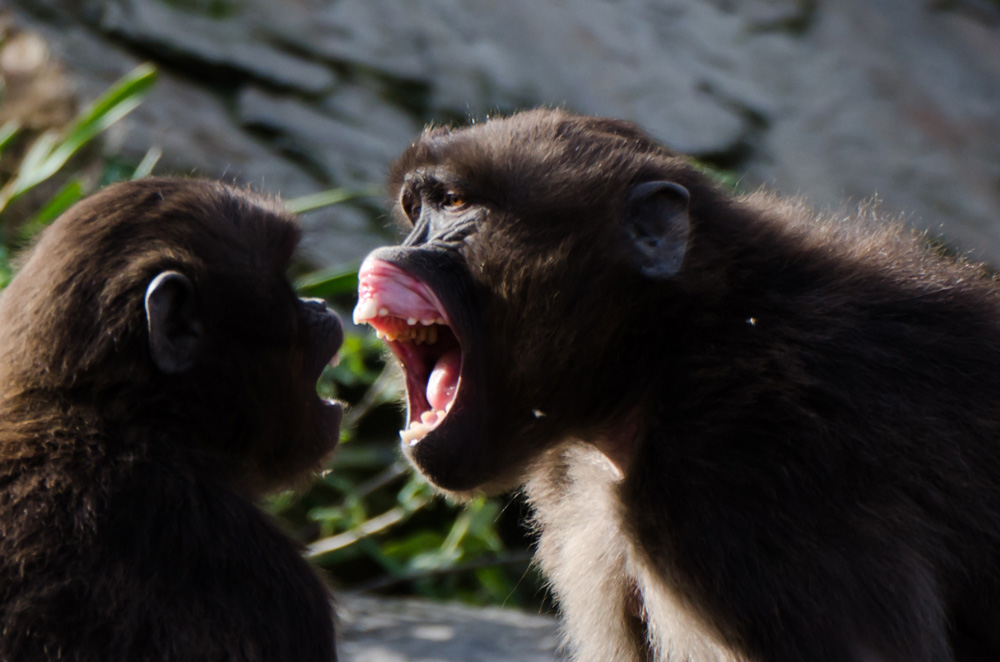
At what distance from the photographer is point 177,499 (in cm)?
260

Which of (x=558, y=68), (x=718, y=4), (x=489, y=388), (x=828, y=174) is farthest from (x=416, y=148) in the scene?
(x=718, y=4)

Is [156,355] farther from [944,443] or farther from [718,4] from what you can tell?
[718,4]

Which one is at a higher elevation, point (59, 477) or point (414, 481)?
point (59, 477)

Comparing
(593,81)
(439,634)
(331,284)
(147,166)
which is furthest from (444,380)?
(593,81)

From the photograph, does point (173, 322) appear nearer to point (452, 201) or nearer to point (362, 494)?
point (452, 201)

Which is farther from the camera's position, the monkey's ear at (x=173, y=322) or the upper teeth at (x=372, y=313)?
the upper teeth at (x=372, y=313)

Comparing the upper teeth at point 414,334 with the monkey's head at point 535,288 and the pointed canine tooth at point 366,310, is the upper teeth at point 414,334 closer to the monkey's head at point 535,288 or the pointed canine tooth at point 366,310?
the monkey's head at point 535,288

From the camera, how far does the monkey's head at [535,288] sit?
9.30 ft

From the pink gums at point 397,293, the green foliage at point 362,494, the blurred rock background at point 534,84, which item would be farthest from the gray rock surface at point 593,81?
the pink gums at point 397,293

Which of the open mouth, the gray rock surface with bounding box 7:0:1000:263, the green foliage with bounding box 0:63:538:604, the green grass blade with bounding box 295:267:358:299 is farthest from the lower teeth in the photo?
the gray rock surface with bounding box 7:0:1000:263

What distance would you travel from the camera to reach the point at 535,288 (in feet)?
9.34

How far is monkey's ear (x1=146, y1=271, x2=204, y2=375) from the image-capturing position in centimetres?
269

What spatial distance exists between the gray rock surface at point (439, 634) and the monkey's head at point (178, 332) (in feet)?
4.38

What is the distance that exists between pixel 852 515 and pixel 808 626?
259 millimetres
